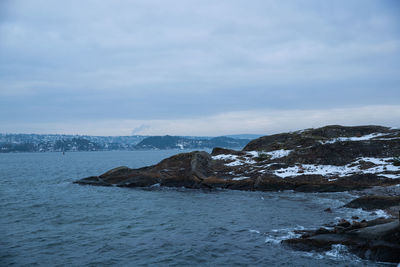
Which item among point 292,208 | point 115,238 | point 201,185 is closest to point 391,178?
point 292,208

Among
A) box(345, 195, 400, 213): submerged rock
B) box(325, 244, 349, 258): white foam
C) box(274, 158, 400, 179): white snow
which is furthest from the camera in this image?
box(274, 158, 400, 179): white snow

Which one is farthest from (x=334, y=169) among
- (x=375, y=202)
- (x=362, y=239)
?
(x=362, y=239)

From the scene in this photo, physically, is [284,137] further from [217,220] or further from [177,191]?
[217,220]

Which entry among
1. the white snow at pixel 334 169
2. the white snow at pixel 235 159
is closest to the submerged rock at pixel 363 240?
the white snow at pixel 334 169

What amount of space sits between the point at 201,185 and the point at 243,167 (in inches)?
270

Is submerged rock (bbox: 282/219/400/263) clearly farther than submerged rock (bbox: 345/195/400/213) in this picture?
No

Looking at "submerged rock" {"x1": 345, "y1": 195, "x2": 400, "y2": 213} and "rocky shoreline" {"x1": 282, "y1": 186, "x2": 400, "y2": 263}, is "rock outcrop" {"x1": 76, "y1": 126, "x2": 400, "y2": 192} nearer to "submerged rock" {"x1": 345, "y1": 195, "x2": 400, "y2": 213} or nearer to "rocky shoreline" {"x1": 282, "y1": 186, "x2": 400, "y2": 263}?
"submerged rock" {"x1": 345, "y1": 195, "x2": 400, "y2": 213}

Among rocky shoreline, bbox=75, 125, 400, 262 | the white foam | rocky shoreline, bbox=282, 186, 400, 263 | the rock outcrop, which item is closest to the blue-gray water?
the white foam

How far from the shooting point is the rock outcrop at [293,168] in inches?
1184

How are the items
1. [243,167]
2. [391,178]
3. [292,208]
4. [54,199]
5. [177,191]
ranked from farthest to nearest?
[243,167] < [177,191] < [54,199] < [391,178] < [292,208]

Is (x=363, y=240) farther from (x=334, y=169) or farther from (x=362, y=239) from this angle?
(x=334, y=169)

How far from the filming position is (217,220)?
20.2 metres

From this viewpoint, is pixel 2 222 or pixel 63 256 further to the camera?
pixel 2 222

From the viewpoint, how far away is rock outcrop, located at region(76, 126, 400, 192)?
30078mm
